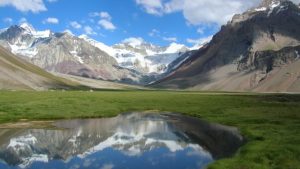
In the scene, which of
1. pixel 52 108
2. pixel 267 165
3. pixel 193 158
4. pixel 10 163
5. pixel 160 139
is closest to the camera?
pixel 267 165

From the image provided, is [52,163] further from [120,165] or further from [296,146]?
[296,146]

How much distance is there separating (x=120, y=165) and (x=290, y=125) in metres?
30.1

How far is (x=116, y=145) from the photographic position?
164ft

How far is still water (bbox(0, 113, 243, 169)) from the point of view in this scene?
3900 centimetres

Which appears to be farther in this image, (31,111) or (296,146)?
(31,111)

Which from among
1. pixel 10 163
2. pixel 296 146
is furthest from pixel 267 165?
pixel 10 163

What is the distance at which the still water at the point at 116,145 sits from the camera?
39.0 meters

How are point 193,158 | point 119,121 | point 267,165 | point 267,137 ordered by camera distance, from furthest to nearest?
point 119,121
point 267,137
point 193,158
point 267,165

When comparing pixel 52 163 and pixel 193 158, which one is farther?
pixel 193 158

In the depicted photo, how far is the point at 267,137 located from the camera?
4825cm

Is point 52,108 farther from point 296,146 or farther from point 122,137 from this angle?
point 296,146

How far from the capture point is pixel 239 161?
36000mm

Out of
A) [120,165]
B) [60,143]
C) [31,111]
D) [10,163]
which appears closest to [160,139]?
[60,143]

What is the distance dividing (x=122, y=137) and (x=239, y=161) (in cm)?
2361
